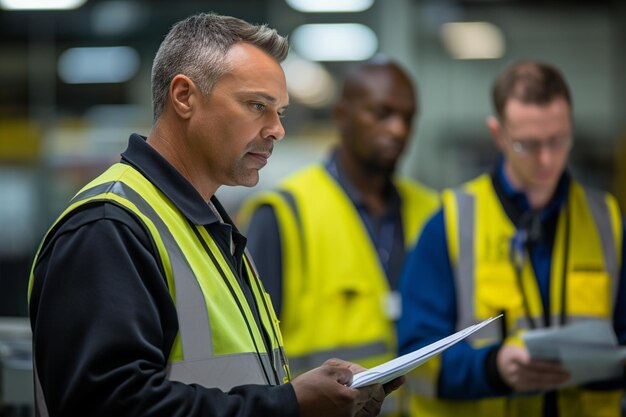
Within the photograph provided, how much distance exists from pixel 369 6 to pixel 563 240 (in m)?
3.73


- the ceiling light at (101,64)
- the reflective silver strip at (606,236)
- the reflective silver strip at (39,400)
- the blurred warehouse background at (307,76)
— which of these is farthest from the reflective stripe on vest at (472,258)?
the ceiling light at (101,64)

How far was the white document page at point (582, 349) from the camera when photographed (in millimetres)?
2896

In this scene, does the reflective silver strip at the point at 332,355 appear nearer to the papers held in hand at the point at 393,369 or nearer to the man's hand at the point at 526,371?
the man's hand at the point at 526,371

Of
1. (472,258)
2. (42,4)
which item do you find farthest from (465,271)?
(42,4)

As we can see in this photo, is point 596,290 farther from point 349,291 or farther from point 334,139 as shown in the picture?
point 334,139

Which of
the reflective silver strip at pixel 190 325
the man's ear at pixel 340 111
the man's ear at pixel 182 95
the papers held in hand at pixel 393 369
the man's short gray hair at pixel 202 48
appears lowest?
the papers held in hand at pixel 393 369

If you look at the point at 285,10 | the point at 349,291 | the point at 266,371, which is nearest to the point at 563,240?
the point at 349,291

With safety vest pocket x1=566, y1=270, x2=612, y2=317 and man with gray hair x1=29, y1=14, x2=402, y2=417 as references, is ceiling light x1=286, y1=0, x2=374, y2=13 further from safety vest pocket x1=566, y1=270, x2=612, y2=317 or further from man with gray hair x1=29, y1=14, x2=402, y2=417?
man with gray hair x1=29, y1=14, x2=402, y2=417

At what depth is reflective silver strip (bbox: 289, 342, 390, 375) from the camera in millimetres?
3744

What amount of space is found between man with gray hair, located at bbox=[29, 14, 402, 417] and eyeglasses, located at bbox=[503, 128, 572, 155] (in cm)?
136

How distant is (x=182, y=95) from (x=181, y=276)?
1.22ft

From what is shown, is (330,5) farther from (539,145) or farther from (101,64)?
(539,145)

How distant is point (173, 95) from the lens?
1954mm

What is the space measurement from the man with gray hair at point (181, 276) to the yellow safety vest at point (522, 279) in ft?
3.97
